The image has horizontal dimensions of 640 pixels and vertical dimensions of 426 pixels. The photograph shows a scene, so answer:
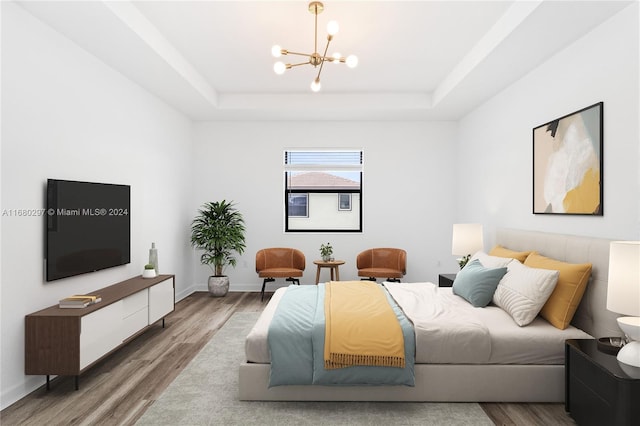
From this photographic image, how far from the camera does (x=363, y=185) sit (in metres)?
6.68

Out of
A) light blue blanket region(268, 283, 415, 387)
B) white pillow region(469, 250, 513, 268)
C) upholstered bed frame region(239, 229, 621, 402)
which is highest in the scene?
white pillow region(469, 250, 513, 268)

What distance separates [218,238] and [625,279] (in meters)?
5.00

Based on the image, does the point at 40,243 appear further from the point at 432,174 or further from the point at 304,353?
the point at 432,174

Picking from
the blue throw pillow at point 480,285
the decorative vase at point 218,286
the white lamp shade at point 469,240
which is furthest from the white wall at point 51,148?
the white lamp shade at point 469,240

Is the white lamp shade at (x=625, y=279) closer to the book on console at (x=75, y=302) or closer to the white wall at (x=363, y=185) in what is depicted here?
the book on console at (x=75, y=302)

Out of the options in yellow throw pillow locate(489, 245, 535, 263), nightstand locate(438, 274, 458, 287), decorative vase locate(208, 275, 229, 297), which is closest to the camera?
yellow throw pillow locate(489, 245, 535, 263)

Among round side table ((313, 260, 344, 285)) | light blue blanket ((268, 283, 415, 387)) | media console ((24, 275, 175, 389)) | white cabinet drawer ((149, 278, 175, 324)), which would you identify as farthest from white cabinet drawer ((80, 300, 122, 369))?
round side table ((313, 260, 344, 285))

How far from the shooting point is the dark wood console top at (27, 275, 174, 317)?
296 centimetres

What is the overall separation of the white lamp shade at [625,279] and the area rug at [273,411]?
104 centimetres

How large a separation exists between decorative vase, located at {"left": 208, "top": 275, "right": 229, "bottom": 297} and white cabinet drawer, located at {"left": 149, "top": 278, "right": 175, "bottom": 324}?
1522mm

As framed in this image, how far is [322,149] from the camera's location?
22.0 ft

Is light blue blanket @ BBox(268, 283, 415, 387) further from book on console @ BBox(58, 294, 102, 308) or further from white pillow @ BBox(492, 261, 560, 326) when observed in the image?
book on console @ BBox(58, 294, 102, 308)

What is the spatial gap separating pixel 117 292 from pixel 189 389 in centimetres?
127

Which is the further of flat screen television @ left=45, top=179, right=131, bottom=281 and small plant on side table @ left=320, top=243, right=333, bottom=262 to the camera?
small plant on side table @ left=320, top=243, right=333, bottom=262
